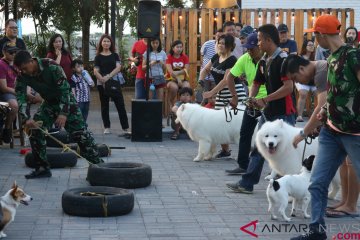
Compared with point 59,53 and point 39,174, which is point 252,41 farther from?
point 59,53

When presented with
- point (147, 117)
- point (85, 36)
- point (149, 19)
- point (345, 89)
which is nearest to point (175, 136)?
point (147, 117)

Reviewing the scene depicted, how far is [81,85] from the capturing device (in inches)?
583

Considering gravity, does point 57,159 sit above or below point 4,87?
below

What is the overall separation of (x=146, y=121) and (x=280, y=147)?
6.19m

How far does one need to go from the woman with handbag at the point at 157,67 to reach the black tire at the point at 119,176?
6.30 metres

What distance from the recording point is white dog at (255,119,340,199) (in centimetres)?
850

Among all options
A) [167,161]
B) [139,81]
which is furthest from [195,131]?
[139,81]

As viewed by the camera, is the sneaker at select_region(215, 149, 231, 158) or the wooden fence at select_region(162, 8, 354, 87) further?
the wooden fence at select_region(162, 8, 354, 87)

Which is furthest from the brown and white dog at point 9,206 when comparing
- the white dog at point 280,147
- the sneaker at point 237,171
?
the sneaker at point 237,171

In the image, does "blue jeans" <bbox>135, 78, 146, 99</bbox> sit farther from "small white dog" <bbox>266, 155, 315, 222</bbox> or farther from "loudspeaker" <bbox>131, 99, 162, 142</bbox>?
"small white dog" <bbox>266, 155, 315, 222</bbox>

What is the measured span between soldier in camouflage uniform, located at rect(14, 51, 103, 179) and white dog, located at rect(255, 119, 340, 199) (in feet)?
8.34

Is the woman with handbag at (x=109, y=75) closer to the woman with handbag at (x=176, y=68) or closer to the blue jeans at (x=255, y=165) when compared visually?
the woman with handbag at (x=176, y=68)

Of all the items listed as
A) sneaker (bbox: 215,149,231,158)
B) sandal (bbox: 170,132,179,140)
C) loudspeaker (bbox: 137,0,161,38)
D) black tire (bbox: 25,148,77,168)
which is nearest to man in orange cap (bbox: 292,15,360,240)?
black tire (bbox: 25,148,77,168)

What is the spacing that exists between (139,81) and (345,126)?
9833 mm
